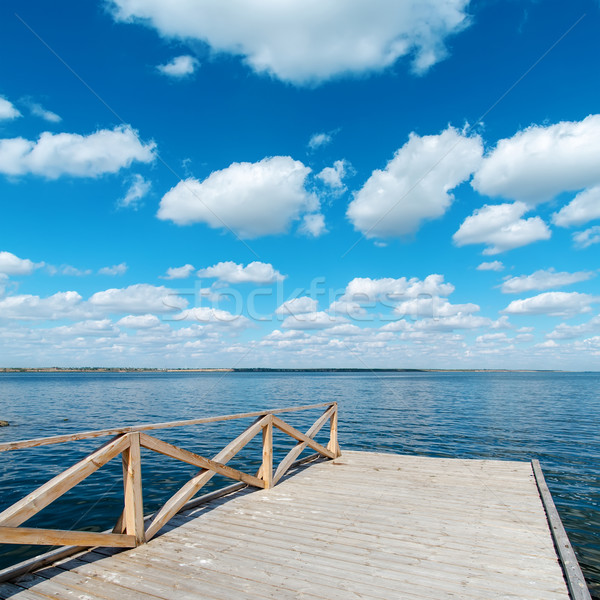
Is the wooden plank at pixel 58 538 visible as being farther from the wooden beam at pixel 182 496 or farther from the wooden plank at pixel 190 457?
the wooden plank at pixel 190 457

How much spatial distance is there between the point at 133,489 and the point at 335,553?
2711mm

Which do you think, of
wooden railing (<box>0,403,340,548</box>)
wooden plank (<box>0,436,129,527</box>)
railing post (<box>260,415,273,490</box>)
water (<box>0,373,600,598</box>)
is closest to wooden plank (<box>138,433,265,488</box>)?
wooden railing (<box>0,403,340,548</box>)

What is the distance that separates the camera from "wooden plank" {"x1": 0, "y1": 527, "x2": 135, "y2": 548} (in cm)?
391

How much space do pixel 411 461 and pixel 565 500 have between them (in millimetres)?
4362

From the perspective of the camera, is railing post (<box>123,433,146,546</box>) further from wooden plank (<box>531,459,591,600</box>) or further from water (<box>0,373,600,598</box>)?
wooden plank (<box>531,459,591,600</box>)

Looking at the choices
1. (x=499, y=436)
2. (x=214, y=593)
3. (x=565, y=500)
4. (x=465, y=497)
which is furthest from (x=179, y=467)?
(x=499, y=436)

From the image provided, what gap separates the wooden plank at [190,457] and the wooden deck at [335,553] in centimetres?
31

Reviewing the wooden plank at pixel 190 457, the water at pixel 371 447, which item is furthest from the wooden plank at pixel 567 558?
the wooden plank at pixel 190 457

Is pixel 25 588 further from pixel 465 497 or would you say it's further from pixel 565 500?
pixel 565 500

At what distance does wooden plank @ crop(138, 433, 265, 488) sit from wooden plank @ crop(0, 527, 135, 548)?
1081 millimetres

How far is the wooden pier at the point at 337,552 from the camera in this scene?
439 cm

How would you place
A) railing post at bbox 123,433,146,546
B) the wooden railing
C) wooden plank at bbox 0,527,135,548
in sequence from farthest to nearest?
railing post at bbox 123,433,146,546, the wooden railing, wooden plank at bbox 0,527,135,548

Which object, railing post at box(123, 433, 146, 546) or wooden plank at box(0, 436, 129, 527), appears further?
railing post at box(123, 433, 146, 546)

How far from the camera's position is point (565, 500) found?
1115cm
